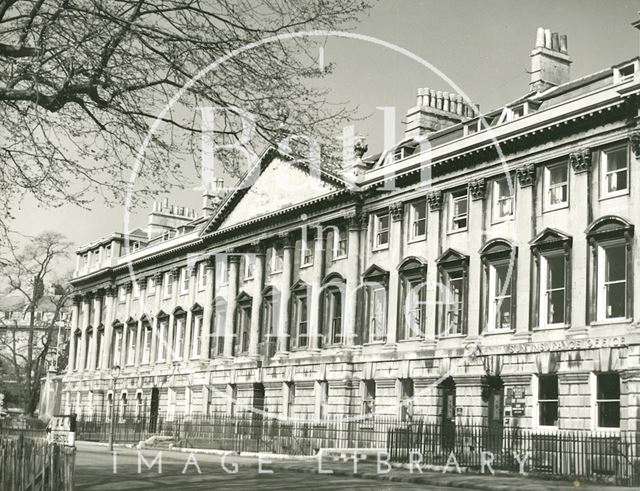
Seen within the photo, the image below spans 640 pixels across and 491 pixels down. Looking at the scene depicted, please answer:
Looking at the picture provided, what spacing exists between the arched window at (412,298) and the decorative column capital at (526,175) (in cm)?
564

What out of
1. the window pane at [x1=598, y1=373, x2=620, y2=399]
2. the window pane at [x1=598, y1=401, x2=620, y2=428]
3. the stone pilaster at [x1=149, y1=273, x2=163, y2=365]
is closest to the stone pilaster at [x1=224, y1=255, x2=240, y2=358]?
the stone pilaster at [x1=149, y1=273, x2=163, y2=365]

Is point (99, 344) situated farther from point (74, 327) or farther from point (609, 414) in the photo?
point (609, 414)

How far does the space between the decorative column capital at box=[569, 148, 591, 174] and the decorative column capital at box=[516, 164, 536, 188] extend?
1737 mm

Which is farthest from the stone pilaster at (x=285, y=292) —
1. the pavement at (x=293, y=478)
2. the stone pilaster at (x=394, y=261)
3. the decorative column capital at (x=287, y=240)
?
the pavement at (x=293, y=478)

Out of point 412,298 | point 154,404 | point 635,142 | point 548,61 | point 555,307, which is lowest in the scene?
point 154,404

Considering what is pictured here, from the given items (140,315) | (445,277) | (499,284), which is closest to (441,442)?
(499,284)

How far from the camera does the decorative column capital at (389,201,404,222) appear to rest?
3828 centimetres

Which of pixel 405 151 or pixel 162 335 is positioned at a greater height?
pixel 405 151

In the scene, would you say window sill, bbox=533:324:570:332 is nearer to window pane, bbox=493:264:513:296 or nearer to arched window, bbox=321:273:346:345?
window pane, bbox=493:264:513:296

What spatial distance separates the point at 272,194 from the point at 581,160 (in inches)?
760

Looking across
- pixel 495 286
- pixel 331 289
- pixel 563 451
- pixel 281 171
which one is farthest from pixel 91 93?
pixel 281 171

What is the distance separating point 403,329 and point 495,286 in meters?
5.22

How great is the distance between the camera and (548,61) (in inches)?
1511

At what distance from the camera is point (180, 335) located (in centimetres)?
5550
